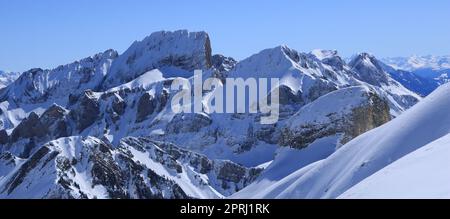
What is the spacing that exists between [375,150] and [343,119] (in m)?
54.6

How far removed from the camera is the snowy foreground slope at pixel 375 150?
2795 inches

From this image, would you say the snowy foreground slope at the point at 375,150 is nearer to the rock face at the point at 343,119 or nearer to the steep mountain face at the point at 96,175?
the rock face at the point at 343,119

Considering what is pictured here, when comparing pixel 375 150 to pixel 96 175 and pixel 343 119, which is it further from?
pixel 96 175

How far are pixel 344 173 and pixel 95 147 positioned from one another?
103 metres

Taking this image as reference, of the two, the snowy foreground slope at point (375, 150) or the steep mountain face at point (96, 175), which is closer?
the snowy foreground slope at point (375, 150)

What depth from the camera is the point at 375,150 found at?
7600 cm

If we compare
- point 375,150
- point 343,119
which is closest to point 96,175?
point 343,119

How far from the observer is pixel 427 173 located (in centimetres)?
2616

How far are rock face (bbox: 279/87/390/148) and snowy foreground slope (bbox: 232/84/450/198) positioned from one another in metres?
38.4

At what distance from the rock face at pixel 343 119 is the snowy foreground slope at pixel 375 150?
38.4 meters

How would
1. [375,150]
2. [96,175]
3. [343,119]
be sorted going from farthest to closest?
[96,175]
[343,119]
[375,150]

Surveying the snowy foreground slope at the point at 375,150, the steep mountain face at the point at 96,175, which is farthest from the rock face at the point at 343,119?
the steep mountain face at the point at 96,175
